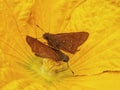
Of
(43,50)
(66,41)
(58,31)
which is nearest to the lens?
(43,50)

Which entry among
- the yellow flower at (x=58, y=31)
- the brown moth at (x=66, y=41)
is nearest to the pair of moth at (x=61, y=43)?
the brown moth at (x=66, y=41)

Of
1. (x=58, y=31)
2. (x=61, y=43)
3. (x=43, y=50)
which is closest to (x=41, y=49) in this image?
(x=43, y=50)

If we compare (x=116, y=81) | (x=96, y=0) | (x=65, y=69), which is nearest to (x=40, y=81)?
(x=65, y=69)

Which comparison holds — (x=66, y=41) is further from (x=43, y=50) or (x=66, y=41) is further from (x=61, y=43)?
(x=43, y=50)

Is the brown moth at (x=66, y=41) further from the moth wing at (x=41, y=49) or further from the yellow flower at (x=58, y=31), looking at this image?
the yellow flower at (x=58, y=31)

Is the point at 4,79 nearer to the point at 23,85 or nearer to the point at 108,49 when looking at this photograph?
the point at 23,85

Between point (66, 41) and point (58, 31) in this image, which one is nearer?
point (66, 41)

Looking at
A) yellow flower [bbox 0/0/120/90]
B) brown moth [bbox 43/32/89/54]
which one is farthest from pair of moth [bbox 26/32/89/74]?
yellow flower [bbox 0/0/120/90]
